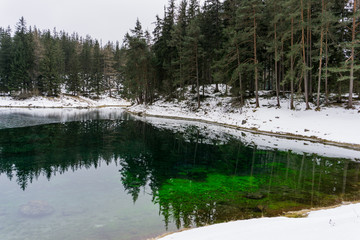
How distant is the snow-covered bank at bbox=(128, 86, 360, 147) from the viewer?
22.1m

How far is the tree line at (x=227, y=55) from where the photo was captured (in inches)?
1000

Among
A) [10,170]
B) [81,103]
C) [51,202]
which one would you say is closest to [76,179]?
[51,202]

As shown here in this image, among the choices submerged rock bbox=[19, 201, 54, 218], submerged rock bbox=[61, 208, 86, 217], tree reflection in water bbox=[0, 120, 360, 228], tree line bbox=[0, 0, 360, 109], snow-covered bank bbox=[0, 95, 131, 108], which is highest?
tree line bbox=[0, 0, 360, 109]

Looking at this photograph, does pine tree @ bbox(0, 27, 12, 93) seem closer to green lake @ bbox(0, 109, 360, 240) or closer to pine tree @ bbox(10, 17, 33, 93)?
pine tree @ bbox(10, 17, 33, 93)

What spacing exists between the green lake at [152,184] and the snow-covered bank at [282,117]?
274 cm

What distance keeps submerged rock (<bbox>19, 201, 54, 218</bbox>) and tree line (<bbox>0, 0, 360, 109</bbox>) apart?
86.5 ft

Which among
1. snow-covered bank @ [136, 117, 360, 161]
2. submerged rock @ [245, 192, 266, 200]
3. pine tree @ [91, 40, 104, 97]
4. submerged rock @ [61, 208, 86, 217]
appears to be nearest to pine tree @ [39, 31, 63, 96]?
pine tree @ [91, 40, 104, 97]

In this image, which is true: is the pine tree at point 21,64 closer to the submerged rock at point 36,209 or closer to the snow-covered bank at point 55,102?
the snow-covered bank at point 55,102

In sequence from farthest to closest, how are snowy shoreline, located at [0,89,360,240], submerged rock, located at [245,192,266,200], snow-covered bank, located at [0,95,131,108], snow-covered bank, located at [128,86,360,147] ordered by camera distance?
snow-covered bank, located at [0,95,131,108] → snow-covered bank, located at [128,86,360,147] → submerged rock, located at [245,192,266,200] → snowy shoreline, located at [0,89,360,240]

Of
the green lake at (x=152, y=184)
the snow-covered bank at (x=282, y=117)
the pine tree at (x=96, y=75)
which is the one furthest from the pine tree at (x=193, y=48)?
the pine tree at (x=96, y=75)

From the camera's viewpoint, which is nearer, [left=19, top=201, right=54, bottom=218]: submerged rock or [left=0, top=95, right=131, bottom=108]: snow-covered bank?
[left=19, top=201, right=54, bottom=218]: submerged rock

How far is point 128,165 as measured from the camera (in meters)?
15.2

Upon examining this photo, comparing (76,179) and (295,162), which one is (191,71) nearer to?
(295,162)

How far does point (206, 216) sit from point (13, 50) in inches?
3224
